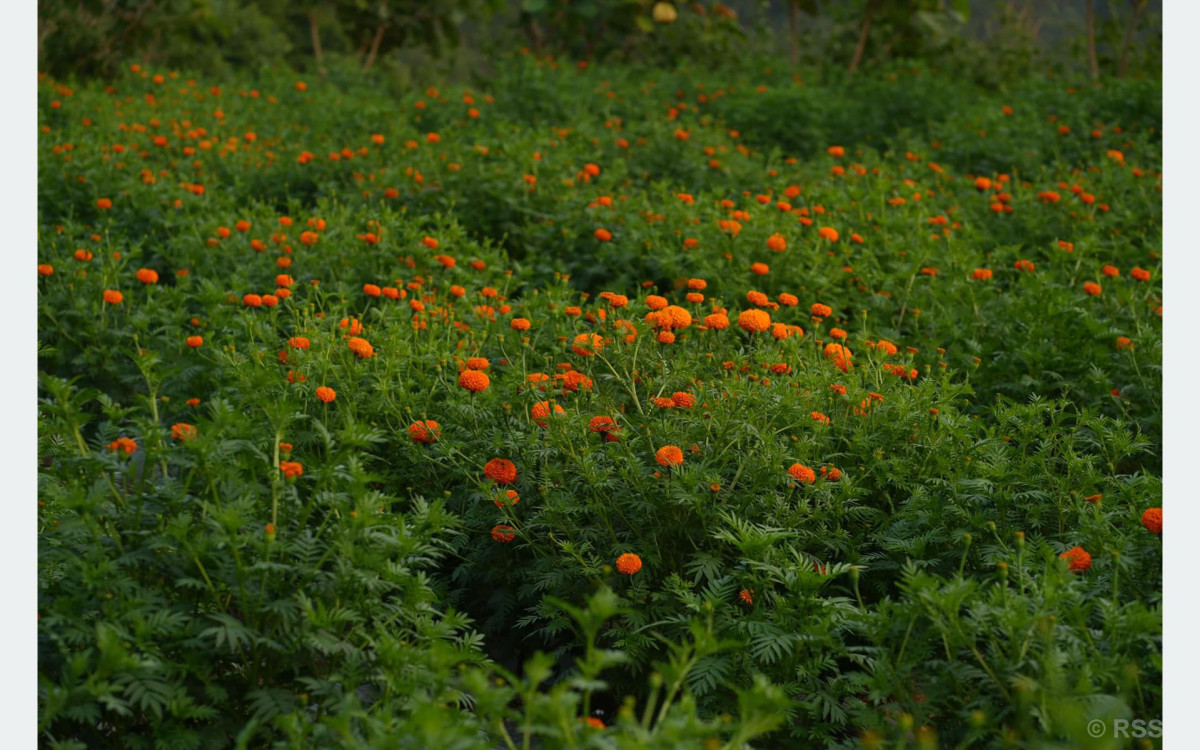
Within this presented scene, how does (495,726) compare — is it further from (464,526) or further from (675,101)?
(675,101)

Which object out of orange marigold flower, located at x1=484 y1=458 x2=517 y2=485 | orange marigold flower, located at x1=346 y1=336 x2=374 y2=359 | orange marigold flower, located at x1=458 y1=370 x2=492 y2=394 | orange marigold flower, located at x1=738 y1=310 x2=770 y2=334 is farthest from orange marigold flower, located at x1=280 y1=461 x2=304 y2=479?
orange marigold flower, located at x1=738 y1=310 x2=770 y2=334

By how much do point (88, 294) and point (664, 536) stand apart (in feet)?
8.97

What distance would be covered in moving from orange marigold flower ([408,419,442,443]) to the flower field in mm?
14

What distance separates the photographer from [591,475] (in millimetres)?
2623

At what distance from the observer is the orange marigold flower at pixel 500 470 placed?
2746 millimetres

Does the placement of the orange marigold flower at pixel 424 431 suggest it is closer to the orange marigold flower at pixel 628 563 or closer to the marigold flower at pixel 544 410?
the marigold flower at pixel 544 410

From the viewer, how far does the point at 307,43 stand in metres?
13.1

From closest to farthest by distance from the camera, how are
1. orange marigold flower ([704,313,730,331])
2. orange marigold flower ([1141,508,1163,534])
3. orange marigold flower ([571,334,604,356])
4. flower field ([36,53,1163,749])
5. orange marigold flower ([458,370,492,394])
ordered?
1. flower field ([36,53,1163,749])
2. orange marigold flower ([1141,508,1163,534])
3. orange marigold flower ([458,370,492,394])
4. orange marigold flower ([571,334,604,356])
5. orange marigold flower ([704,313,730,331])

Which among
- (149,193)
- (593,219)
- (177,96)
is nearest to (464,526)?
(593,219)

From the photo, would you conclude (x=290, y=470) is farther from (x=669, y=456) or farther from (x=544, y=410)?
(x=669, y=456)

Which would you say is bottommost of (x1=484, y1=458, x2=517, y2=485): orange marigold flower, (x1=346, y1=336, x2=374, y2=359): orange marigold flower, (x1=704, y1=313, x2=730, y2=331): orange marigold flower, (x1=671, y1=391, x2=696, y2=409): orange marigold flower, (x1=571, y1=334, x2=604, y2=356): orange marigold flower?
(x1=484, y1=458, x2=517, y2=485): orange marigold flower

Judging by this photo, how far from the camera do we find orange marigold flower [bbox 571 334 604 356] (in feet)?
9.78

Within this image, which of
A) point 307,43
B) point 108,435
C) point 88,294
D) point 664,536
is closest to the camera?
point 108,435

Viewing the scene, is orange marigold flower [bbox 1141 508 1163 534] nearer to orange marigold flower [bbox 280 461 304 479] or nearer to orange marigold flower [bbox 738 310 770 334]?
orange marigold flower [bbox 738 310 770 334]
